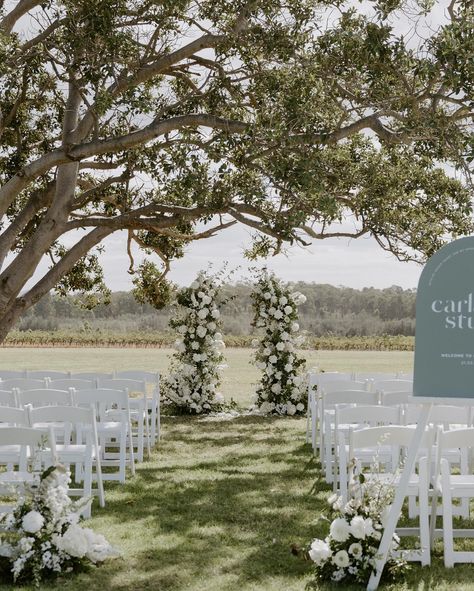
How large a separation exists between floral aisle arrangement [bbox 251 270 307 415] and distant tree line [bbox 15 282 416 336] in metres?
31.0

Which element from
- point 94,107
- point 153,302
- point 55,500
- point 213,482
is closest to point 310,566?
point 55,500

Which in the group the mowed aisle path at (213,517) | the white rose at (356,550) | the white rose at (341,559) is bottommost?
the mowed aisle path at (213,517)

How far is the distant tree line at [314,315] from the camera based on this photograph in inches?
1940

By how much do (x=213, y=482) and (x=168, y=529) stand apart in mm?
2012

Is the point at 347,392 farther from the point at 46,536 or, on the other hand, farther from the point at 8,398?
the point at 46,536

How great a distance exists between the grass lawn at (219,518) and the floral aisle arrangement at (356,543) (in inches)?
6.0

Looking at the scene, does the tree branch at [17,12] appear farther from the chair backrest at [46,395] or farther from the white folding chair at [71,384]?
the chair backrest at [46,395]

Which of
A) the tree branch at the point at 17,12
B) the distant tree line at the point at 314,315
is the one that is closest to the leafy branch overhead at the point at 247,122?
the tree branch at the point at 17,12

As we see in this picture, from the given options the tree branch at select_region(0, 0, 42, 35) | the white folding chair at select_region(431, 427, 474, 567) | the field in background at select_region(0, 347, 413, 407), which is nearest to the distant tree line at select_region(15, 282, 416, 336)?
the field in background at select_region(0, 347, 413, 407)

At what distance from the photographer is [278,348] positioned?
1493 centimetres

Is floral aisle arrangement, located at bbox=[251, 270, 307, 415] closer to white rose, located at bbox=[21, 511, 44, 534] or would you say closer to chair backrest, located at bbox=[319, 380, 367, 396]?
chair backrest, located at bbox=[319, 380, 367, 396]

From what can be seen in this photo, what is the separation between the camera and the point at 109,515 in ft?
23.0

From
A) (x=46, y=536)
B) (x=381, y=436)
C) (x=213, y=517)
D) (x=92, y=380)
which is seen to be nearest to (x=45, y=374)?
(x=92, y=380)

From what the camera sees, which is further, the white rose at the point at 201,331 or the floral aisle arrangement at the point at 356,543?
the white rose at the point at 201,331
